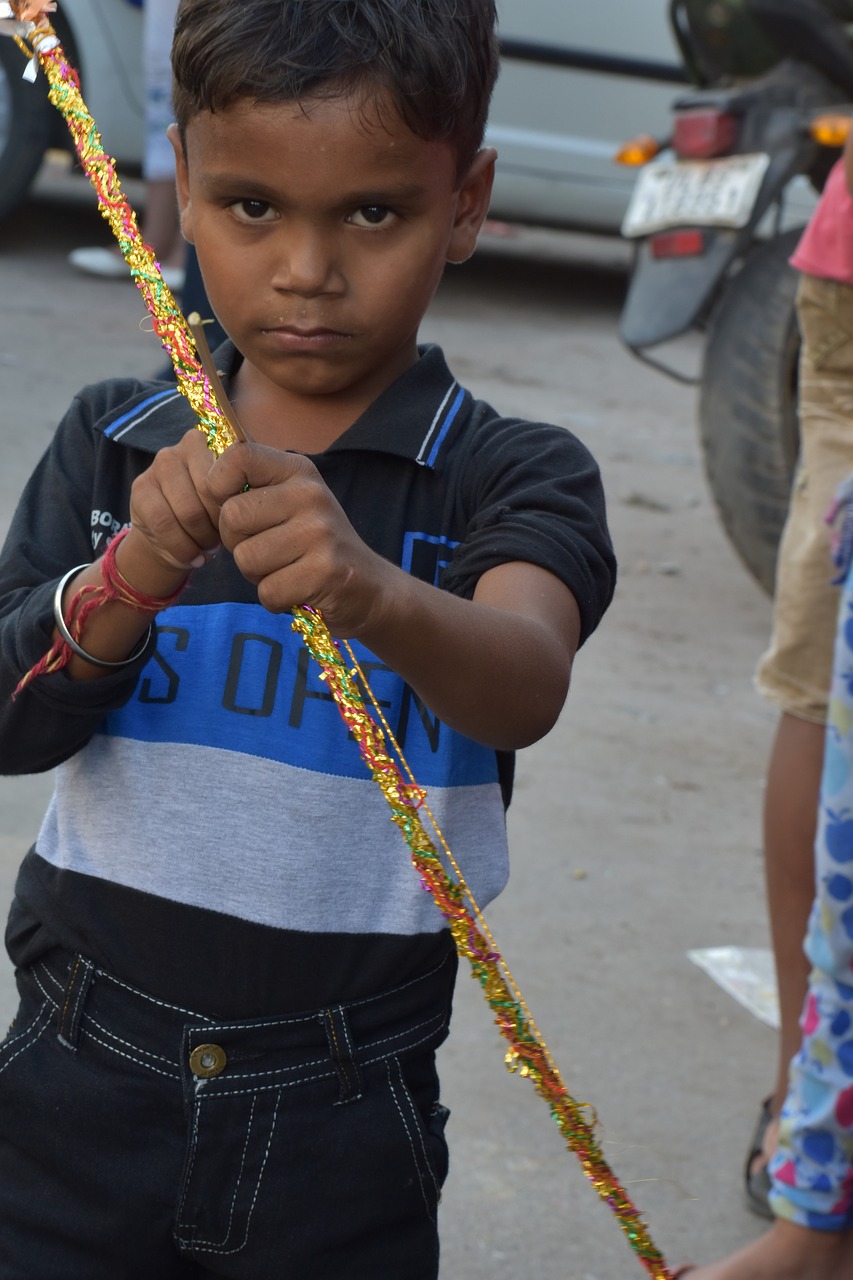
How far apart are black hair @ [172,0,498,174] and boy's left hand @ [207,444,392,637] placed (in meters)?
0.33

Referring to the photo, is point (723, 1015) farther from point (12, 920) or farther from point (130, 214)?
point (130, 214)

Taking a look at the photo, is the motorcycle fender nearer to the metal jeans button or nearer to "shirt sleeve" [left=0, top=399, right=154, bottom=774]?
"shirt sleeve" [left=0, top=399, right=154, bottom=774]

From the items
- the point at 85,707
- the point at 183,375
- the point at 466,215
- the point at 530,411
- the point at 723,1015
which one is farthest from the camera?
the point at 530,411

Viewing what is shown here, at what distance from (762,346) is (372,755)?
315cm

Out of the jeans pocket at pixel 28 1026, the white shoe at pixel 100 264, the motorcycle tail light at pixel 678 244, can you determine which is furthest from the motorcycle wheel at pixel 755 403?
the white shoe at pixel 100 264

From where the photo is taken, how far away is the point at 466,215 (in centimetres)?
148

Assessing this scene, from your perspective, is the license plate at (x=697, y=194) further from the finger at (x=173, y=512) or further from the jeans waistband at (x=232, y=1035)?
the finger at (x=173, y=512)

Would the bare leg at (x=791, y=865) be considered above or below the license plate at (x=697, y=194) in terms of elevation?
below

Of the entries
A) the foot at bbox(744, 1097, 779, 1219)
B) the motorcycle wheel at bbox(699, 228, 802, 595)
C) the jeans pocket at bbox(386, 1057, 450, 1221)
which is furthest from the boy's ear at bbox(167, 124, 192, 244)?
the motorcycle wheel at bbox(699, 228, 802, 595)

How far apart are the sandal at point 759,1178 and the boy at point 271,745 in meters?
1.05

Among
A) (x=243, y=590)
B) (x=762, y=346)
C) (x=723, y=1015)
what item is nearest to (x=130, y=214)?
(x=243, y=590)

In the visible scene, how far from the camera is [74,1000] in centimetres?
144

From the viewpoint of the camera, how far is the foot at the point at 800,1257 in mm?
2006

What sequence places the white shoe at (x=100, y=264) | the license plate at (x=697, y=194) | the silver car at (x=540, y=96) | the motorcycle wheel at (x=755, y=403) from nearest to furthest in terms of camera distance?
the motorcycle wheel at (x=755, y=403) → the license plate at (x=697, y=194) → the silver car at (x=540, y=96) → the white shoe at (x=100, y=264)
